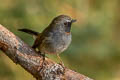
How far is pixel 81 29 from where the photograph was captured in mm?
7688

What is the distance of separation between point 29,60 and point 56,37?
0.89 metres

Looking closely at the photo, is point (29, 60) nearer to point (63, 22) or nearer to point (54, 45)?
point (54, 45)

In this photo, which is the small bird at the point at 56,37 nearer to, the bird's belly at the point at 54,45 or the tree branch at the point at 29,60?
the bird's belly at the point at 54,45

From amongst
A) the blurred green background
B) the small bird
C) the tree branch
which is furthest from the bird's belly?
the blurred green background

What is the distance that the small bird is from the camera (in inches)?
220

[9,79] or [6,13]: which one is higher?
[6,13]

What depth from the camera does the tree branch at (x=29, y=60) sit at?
4.81 m

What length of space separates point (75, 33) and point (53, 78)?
272cm

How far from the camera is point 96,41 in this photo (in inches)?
320

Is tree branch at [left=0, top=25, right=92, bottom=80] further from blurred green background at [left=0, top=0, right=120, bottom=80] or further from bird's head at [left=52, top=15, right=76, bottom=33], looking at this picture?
blurred green background at [left=0, top=0, right=120, bottom=80]

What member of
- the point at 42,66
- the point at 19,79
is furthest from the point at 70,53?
the point at 42,66

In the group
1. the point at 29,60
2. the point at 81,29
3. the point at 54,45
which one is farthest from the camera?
the point at 81,29

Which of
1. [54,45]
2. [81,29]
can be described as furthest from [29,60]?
[81,29]

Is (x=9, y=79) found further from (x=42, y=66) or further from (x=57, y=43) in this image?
(x=42, y=66)
